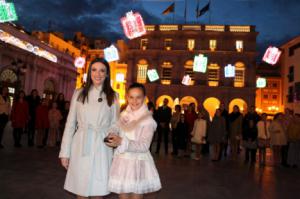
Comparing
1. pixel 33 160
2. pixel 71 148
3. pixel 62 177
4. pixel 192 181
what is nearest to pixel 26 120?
pixel 33 160

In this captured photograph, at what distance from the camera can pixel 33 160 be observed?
288 inches

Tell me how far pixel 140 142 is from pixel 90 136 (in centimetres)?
46

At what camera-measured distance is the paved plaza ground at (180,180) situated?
4.87 metres

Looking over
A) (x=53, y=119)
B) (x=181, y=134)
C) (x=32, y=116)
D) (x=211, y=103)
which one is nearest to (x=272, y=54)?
(x=211, y=103)

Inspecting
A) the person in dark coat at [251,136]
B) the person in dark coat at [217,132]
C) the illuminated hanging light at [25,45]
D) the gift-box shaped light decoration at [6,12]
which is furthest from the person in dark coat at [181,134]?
the illuminated hanging light at [25,45]

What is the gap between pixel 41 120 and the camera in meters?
9.73

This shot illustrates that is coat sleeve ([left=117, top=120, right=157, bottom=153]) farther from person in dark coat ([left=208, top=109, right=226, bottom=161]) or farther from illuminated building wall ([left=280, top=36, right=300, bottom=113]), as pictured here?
illuminated building wall ([left=280, top=36, right=300, bottom=113])

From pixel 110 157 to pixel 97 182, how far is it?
0.84ft

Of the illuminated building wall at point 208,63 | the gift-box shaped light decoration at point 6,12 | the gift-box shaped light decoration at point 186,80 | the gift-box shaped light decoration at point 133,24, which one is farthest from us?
the illuminated building wall at point 208,63

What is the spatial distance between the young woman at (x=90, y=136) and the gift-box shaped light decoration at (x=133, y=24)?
18.1m

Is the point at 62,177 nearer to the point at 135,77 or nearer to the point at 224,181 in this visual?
the point at 224,181

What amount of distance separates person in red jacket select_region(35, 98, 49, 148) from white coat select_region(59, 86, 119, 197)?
7334mm

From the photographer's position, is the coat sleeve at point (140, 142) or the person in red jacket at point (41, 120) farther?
the person in red jacket at point (41, 120)

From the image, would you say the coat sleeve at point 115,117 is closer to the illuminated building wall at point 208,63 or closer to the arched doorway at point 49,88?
the arched doorway at point 49,88
